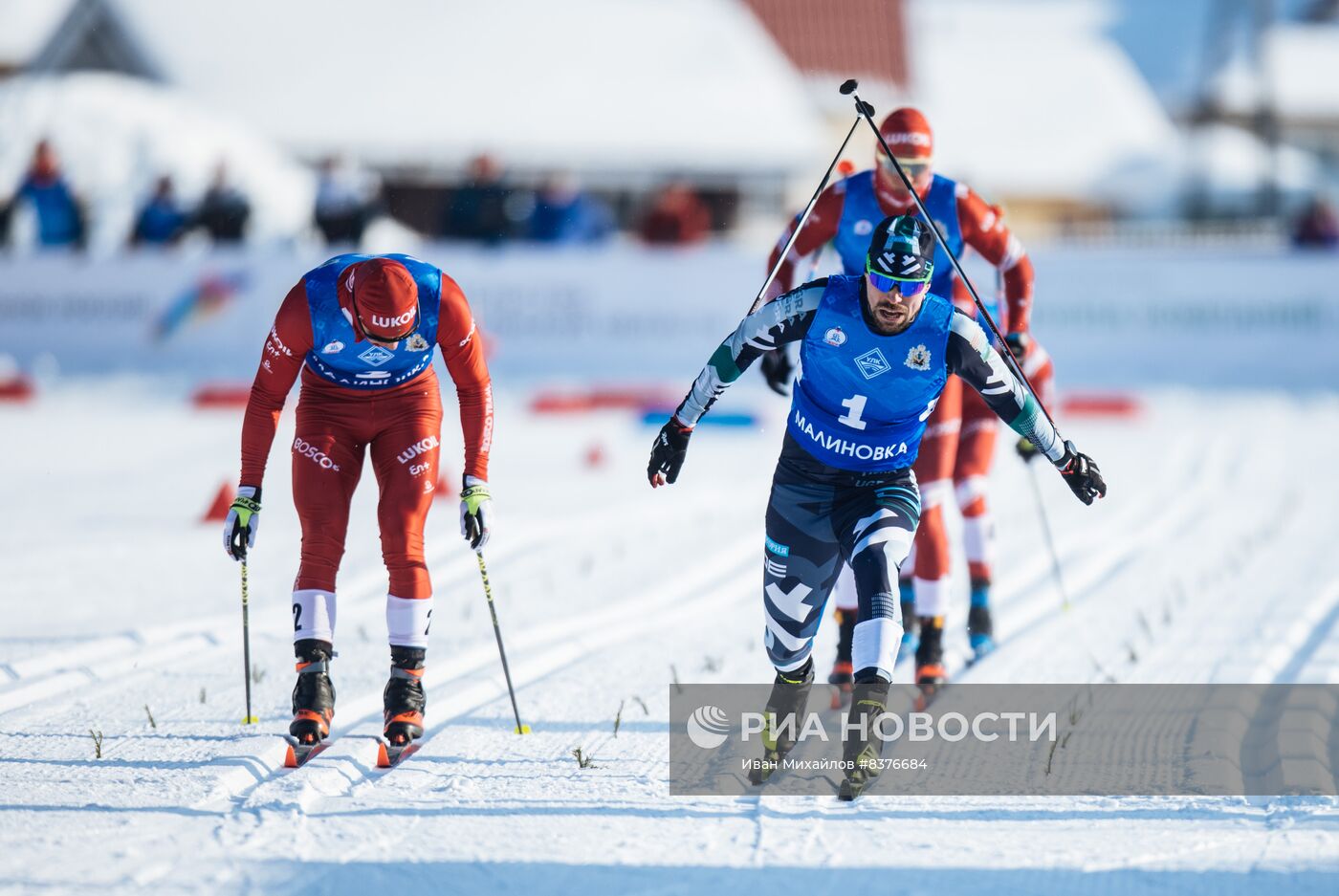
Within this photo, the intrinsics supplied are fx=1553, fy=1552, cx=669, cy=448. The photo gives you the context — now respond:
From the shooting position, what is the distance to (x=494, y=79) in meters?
29.5

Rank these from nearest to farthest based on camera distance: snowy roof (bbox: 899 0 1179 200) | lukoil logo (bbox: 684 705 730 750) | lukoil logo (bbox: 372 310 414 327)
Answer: lukoil logo (bbox: 372 310 414 327) < lukoil logo (bbox: 684 705 730 750) < snowy roof (bbox: 899 0 1179 200)

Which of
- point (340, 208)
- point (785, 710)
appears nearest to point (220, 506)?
point (785, 710)

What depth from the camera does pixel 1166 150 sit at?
1555 inches

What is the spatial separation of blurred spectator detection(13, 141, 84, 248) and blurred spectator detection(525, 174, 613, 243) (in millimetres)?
5663

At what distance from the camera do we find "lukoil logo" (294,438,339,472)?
6.08 metres

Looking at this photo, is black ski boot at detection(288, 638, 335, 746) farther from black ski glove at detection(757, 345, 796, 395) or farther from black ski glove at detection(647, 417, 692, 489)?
black ski glove at detection(757, 345, 796, 395)

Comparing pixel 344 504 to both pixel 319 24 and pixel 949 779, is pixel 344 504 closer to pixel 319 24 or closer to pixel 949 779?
pixel 949 779

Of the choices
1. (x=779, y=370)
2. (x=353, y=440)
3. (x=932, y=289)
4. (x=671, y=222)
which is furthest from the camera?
(x=671, y=222)

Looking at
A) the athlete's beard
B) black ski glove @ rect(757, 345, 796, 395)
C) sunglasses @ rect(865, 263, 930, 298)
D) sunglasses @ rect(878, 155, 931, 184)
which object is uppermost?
sunglasses @ rect(878, 155, 931, 184)

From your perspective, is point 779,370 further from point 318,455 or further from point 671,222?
point 671,222

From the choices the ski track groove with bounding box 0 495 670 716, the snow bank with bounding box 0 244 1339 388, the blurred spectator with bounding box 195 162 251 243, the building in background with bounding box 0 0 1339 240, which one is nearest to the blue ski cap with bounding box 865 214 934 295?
the ski track groove with bounding box 0 495 670 716

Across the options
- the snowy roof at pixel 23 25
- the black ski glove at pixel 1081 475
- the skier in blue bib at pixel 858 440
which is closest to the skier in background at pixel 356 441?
the skier in blue bib at pixel 858 440

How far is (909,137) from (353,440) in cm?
298

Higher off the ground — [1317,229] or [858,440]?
[1317,229]
